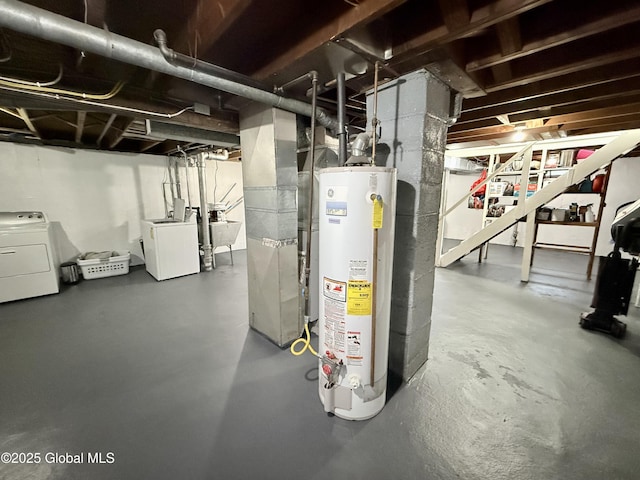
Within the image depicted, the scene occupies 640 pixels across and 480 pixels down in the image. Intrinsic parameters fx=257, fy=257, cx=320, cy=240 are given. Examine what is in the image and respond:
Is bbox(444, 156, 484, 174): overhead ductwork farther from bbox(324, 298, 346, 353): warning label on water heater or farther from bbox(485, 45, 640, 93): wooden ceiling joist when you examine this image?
bbox(324, 298, 346, 353): warning label on water heater

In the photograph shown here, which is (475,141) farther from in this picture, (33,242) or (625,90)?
(33,242)

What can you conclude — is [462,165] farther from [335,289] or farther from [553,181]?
[335,289]

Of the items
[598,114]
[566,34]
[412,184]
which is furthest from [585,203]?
[412,184]

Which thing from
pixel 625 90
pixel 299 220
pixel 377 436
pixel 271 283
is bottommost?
pixel 377 436

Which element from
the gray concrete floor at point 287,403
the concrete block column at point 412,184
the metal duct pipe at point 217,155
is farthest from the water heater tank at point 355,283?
the metal duct pipe at point 217,155

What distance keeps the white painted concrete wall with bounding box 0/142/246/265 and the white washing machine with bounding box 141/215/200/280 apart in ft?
2.37

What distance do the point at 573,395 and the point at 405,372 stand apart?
112 cm

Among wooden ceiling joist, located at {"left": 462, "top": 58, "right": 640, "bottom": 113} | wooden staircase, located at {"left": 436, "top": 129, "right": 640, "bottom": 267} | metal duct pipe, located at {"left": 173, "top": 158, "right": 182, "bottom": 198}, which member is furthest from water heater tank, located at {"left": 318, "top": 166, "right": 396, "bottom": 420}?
metal duct pipe, located at {"left": 173, "top": 158, "right": 182, "bottom": 198}

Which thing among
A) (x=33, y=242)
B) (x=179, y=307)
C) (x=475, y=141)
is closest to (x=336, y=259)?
(x=179, y=307)

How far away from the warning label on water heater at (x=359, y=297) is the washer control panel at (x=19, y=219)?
4.33 meters

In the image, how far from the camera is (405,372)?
1.87 meters

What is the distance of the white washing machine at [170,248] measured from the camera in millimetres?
3904

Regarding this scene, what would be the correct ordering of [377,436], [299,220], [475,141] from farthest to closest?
[475,141], [299,220], [377,436]

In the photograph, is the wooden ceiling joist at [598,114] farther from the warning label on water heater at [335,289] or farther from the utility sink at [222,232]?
the utility sink at [222,232]
